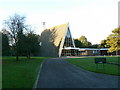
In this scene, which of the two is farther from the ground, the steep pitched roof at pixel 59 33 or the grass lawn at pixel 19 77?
the steep pitched roof at pixel 59 33

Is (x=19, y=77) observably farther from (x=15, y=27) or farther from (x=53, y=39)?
(x=53, y=39)

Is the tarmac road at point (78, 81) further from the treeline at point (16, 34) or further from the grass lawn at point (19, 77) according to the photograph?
the treeline at point (16, 34)

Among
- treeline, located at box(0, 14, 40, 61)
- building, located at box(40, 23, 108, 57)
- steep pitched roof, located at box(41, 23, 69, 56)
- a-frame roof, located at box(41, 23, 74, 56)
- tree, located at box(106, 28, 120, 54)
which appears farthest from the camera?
steep pitched roof, located at box(41, 23, 69, 56)

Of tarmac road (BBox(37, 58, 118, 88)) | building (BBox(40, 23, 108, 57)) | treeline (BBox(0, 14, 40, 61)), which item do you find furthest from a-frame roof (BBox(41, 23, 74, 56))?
tarmac road (BBox(37, 58, 118, 88))

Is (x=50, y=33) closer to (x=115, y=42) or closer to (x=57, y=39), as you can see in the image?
(x=57, y=39)

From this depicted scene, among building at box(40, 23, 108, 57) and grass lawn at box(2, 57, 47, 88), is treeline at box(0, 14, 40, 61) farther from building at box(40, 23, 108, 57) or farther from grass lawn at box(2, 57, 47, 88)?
building at box(40, 23, 108, 57)

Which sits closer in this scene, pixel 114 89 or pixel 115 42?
pixel 114 89

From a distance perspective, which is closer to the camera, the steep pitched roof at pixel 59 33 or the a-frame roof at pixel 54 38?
the a-frame roof at pixel 54 38

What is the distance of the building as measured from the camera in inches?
2438

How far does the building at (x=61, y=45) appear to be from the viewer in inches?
2438

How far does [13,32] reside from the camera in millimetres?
30125

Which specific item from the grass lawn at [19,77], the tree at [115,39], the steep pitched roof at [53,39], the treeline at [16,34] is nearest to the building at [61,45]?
the steep pitched roof at [53,39]

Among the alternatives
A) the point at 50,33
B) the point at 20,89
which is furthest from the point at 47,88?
the point at 50,33

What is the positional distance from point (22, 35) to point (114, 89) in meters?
24.3
